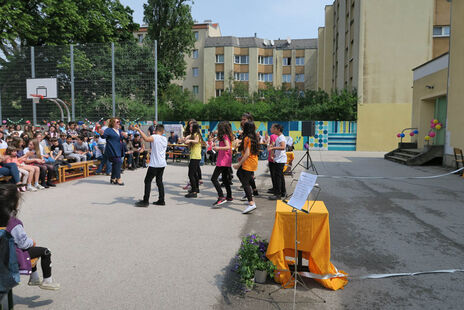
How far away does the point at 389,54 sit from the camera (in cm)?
2811

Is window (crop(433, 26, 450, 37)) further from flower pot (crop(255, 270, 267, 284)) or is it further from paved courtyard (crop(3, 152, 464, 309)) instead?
flower pot (crop(255, 270, 267, 284))

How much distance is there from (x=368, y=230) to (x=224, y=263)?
112 inches

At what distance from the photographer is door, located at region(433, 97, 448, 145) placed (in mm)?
17681

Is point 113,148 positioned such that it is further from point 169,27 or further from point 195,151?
point 169,27

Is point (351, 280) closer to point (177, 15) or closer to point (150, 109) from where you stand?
point (150, 109)

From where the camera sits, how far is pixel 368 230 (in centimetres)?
595

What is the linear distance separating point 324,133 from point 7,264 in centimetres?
2731

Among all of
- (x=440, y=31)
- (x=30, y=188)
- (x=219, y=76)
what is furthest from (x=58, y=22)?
(x=219, y=76)

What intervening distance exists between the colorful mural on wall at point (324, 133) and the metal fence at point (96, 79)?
9.90 m

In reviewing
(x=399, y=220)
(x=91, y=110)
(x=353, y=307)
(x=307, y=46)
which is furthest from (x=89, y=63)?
(x=307, y=46)

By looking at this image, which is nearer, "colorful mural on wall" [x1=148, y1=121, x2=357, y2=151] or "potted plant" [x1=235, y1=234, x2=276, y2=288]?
"potted plant" [x1=235, y1=234, x2=276, y2=288]

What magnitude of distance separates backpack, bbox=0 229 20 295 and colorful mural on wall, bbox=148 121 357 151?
84.4 feet

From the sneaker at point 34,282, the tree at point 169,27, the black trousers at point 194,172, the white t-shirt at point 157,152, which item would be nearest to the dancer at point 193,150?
the black trousers at point 194,172

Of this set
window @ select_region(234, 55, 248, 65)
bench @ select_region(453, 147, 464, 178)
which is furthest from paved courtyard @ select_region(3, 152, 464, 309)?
window @ select_region(234, 55, 248, 65)
